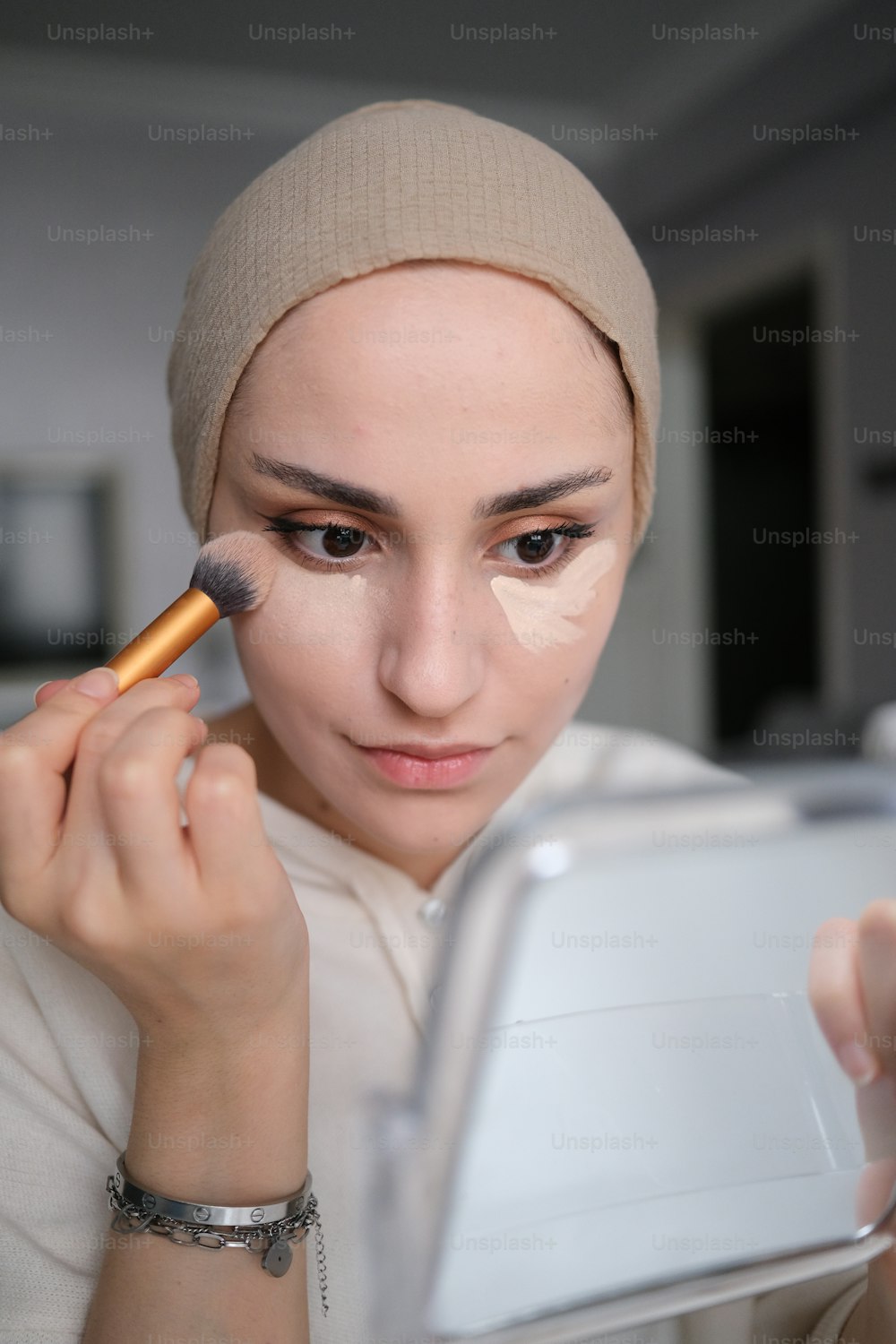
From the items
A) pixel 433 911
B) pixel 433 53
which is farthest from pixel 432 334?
pixel 433 53

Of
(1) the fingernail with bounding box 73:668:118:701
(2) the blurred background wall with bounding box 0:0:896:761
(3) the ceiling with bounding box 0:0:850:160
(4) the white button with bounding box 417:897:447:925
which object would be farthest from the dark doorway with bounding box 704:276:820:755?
(1) the fingernail with bounding box 73:668:118:701

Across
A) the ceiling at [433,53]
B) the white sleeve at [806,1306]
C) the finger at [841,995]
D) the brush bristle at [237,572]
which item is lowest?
the white sleeve at [806,1306]

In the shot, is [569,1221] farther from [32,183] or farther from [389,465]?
[32,183]

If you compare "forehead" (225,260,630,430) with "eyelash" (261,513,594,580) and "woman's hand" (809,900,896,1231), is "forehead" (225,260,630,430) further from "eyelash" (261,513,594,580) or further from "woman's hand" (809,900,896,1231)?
"woman's hand" (809,900,896,1231)

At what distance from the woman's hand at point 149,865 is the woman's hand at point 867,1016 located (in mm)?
226

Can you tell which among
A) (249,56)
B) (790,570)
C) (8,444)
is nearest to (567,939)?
(8,444)

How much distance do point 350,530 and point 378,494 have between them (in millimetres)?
44

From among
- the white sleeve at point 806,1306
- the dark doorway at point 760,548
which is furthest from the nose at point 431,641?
the dark doorway at point 760,548

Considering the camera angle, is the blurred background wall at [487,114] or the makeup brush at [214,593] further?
the blurred background wall at [487,114]

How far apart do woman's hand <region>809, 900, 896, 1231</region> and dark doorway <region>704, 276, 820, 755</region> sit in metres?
4.56

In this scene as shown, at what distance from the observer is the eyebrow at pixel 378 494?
0.57 m

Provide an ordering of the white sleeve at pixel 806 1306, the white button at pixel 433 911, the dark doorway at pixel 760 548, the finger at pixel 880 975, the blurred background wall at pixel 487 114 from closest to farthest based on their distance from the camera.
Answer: the finger at pixel 880 975 < the white sleeve at pixel 806 1306 < the white button at pixel 433 911 < the blurred background wall at pixel 487 114 < the dark doorway at pixel 760 548

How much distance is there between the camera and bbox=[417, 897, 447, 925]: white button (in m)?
0.72

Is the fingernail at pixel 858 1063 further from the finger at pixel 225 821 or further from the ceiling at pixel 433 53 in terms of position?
the ceiling at pixel 433 53
